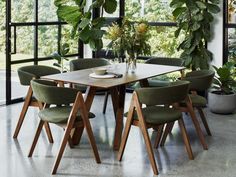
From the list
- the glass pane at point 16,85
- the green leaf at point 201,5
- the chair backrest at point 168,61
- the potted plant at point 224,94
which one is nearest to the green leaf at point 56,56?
the glass pane at point 16,85

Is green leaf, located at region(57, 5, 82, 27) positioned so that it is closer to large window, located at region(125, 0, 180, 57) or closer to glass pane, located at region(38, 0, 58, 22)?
glass pane, located at region(38, 0, 58, 22)

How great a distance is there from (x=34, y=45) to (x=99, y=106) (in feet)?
4.92

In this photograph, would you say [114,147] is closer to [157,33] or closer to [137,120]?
→ [137,120]

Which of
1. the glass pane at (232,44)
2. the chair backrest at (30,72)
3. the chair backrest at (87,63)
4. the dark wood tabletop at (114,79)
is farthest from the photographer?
the glass pane at (232,44)

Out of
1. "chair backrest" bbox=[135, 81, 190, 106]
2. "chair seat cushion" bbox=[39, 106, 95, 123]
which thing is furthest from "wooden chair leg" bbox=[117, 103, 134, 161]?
"chair seat cushion" bbox=[39, 106, 95, 123]

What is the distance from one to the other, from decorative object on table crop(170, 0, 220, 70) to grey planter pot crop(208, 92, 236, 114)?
Result: 55 centimetres

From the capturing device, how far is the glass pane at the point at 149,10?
7395mm

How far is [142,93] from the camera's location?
4.06 metres

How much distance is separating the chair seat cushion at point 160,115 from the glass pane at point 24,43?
10.1 feet

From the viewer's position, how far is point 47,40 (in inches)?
290

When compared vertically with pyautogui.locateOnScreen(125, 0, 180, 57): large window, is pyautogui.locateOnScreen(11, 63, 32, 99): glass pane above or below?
below

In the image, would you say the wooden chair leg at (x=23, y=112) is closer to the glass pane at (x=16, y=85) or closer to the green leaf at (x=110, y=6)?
the glass pane at (x=16, y=85)

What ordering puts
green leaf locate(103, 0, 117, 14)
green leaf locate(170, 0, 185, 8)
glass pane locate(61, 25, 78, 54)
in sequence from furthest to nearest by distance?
glass pane locate(61, 25, 78, 54)
green leaf locate(103, 0, 117, 14)
green leaf locate(170, 0, 185, 8)

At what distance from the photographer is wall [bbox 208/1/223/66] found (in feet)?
22.1
